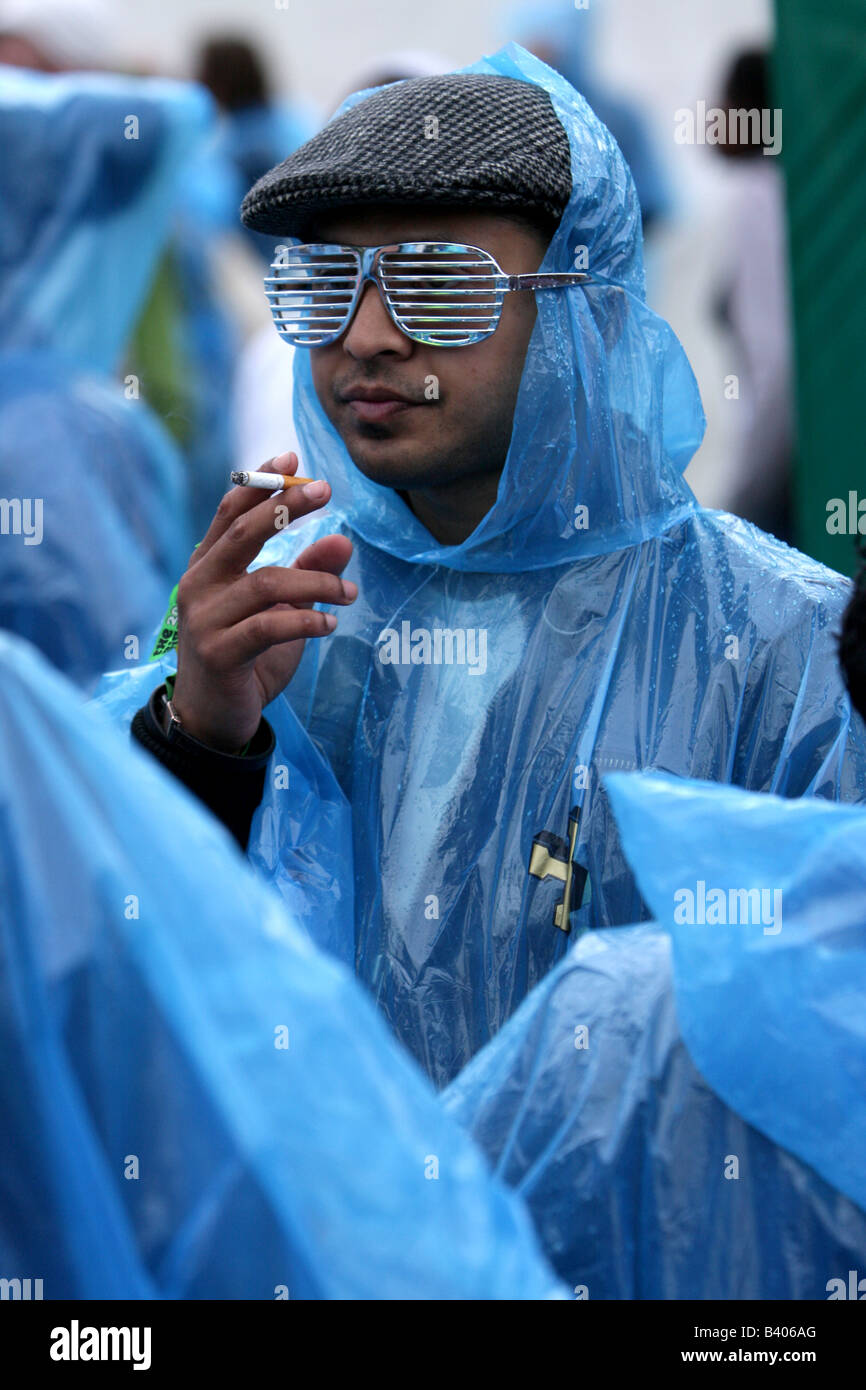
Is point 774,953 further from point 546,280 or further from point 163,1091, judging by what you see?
point 546,280

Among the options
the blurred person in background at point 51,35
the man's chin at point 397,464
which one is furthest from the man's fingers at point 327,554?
the blurred person in background at point 51,35

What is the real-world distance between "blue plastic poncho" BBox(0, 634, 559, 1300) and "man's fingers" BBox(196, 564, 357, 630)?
28.9 inches

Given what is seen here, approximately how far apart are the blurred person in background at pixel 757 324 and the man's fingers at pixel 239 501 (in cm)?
231

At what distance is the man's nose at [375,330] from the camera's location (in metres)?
1.82

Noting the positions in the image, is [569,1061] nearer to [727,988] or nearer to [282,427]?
[727,988]

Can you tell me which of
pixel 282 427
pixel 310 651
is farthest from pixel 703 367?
pixel 310 651

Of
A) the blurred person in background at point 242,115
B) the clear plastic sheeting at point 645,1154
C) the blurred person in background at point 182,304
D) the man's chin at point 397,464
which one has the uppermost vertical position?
the blurred person in background at point 242,115

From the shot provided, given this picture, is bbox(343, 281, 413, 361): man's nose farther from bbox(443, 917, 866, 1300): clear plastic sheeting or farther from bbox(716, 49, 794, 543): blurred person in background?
bbox(716, 49, 794, 543): blurred person in background

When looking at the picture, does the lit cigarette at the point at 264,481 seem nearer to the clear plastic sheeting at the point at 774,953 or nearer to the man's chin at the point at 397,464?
the man's chin at the point at 397,464

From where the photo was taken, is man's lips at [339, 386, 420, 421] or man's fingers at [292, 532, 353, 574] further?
man's lips at [339, 386, 420, 421]

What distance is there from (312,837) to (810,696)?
1.77 ft

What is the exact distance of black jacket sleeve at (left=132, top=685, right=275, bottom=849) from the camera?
1.77m

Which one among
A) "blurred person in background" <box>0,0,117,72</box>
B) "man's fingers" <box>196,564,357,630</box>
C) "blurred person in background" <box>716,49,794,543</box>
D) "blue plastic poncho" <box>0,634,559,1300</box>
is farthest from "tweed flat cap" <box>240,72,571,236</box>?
"blurred person in background" <box>0,0,117,72</box>
